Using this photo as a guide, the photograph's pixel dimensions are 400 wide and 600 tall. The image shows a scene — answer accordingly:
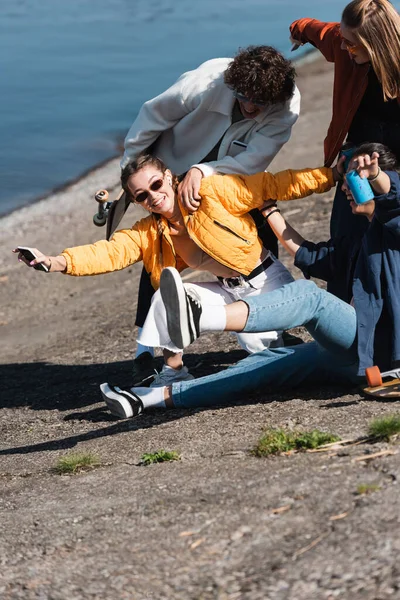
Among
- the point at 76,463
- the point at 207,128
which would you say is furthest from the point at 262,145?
the point at 76,463

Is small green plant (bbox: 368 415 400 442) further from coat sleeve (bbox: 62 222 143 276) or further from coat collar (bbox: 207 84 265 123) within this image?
coat collar (bbox: 207 84 265 123)

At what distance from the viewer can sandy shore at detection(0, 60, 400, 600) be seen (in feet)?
11.3

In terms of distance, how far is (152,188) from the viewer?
5.48 meters

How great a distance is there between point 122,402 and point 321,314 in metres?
1.18

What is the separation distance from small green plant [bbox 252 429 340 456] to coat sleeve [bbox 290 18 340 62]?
212cm

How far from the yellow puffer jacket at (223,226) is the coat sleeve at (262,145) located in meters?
0.07

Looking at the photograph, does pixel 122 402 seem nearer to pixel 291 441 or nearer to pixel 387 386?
pixel 291 441

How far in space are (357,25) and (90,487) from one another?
2547 mm

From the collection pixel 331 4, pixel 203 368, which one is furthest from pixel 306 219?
pixel 331 4

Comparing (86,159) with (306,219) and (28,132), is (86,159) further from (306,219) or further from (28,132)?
(306,219)

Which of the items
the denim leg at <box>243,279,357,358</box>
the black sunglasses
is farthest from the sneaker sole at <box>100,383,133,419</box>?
the black sunglasses

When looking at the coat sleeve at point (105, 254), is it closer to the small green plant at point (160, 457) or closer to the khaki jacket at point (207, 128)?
the khaki jacket at point (207, 128)

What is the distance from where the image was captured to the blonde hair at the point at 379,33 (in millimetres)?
4926

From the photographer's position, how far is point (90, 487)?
4594 mm
